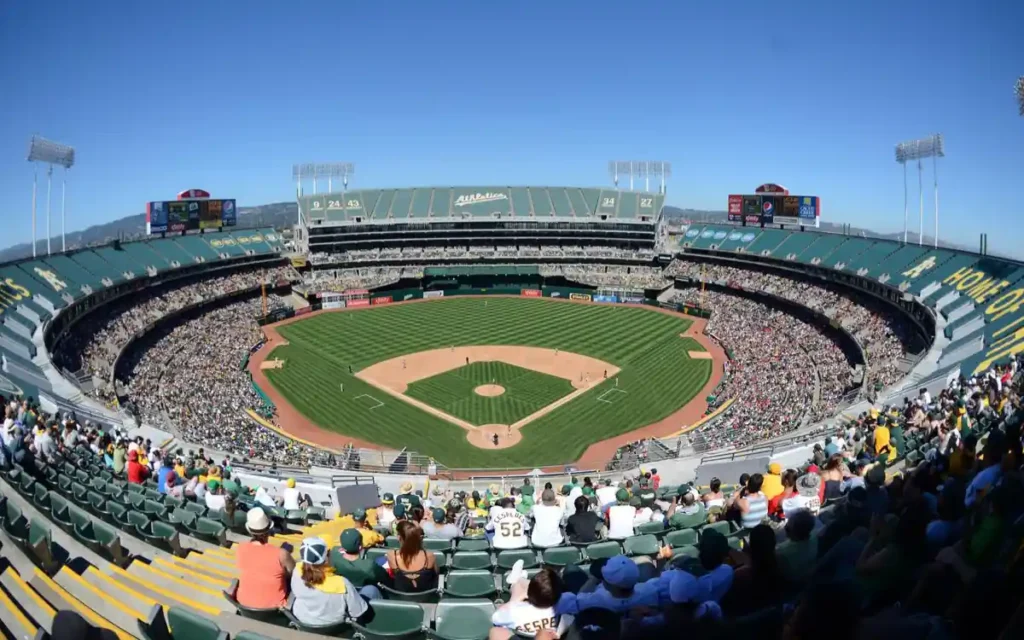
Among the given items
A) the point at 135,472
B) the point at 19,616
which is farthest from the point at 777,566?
the point at 135,472

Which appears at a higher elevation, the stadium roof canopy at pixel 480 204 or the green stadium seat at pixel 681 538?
the stadium roof canopy at pixel 480 204

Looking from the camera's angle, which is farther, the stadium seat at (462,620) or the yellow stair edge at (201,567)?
the yellow stair edge at (201,567)

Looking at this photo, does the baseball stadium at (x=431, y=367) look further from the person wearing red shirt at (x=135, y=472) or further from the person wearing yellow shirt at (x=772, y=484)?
the person wearing yellow shirt at (x=772, y=484)

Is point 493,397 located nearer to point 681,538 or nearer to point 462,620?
point 681,538

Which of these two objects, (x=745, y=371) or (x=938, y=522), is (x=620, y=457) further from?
(x=938, y=522)

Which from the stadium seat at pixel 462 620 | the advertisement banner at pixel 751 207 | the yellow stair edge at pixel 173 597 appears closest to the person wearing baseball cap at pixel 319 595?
the stadium seat at pixel 462 620

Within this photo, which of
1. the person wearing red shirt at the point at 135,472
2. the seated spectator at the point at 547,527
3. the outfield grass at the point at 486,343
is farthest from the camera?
the outfield grass at the point at 486,343

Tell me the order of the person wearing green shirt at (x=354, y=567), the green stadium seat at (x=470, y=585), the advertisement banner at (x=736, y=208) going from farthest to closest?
Result: the advertisement banner at (x=736, y=208), the green stadium seat at (x=470, y=585), the person wearing green shirt at (x=354, y=567)

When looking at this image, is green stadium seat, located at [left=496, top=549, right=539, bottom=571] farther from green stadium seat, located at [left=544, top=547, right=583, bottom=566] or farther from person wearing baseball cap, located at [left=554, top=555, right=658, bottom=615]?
person wearing baseball cap, located at [left=554, top=555, right=658, bottom=615]
